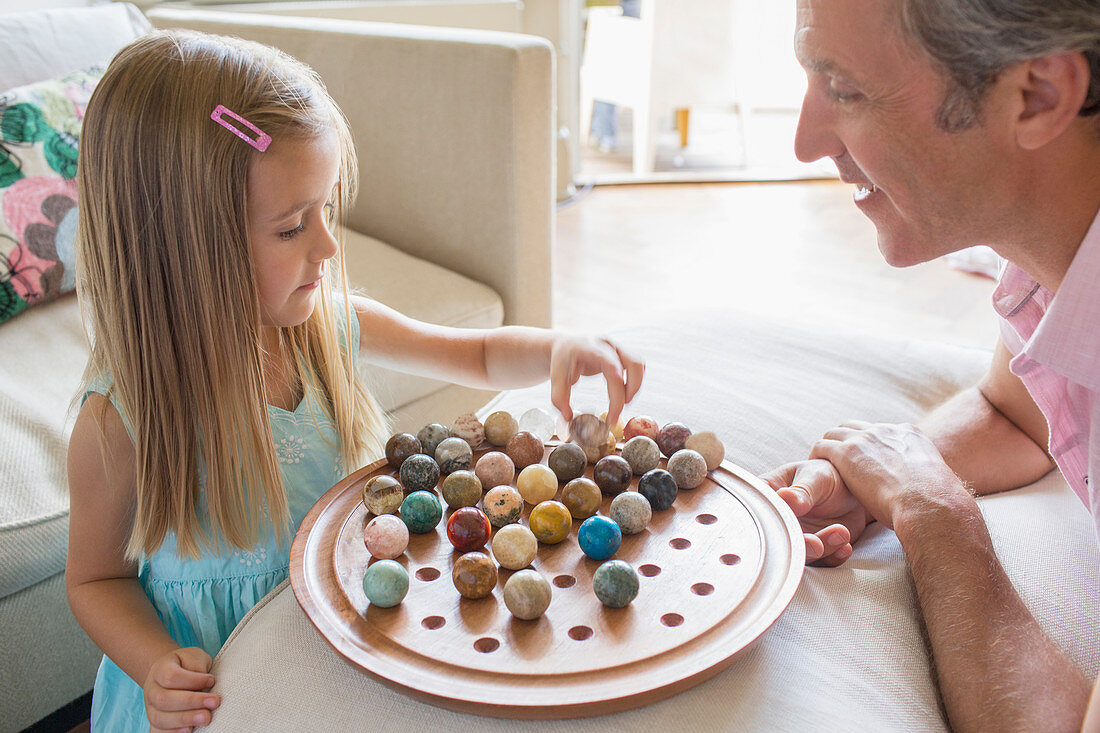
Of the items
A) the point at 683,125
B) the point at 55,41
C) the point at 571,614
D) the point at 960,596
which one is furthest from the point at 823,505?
the point at 683,125

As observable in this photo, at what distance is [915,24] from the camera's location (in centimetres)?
76

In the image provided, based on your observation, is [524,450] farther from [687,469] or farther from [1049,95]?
[1049,95]

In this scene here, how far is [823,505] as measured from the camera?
992 millimetres

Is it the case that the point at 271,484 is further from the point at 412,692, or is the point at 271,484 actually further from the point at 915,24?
the point at 915,24

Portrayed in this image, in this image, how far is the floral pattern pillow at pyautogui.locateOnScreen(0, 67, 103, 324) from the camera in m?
1.56

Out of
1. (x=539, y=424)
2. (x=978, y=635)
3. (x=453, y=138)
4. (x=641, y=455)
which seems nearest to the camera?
(x=978, y=635)

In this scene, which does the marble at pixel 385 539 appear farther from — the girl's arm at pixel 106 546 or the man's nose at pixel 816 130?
the man's nose at pixel 816 130

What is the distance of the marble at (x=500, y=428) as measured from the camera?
3.17 ft

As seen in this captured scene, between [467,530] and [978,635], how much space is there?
1.52 ft

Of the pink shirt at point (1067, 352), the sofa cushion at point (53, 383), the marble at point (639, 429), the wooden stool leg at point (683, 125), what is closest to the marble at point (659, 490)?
the marble at point (639, 429)

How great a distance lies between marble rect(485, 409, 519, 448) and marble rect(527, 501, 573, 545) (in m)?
0.17

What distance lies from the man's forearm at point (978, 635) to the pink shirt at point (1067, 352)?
0.38 ft

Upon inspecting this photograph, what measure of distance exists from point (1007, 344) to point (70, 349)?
1.45m

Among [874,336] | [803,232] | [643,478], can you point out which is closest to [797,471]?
[643,478]
